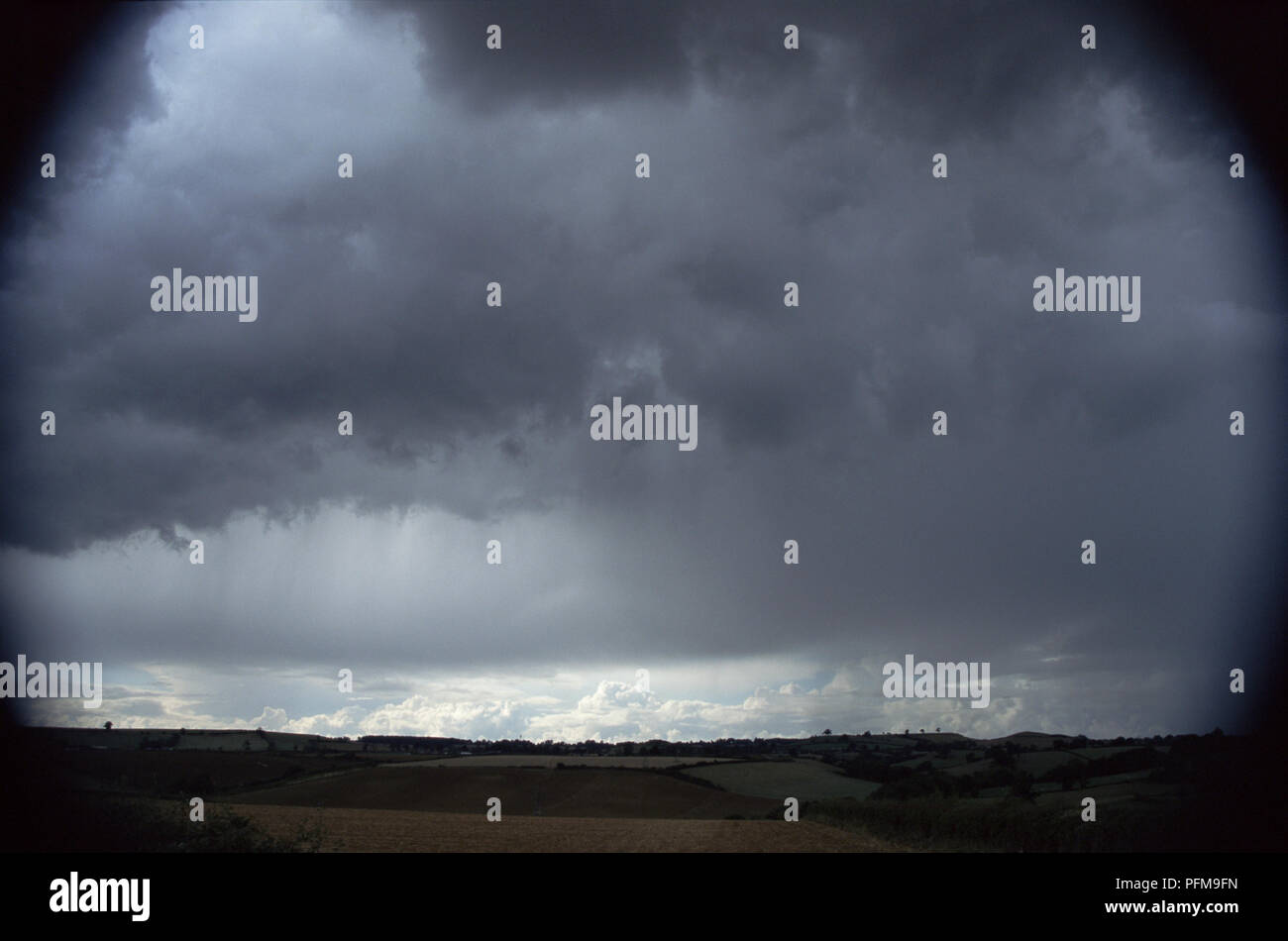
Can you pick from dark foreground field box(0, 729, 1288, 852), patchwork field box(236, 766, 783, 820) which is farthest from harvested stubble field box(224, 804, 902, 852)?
patchwork field box(236, 766, 783, 820)

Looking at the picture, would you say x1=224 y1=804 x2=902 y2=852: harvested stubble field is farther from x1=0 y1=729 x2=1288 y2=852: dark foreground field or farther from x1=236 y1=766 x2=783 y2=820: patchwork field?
x1=236 y1=766 x2=783 y2=820: patchwork field

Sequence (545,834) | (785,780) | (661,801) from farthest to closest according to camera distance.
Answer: (785,780) → (661,801) → (545,834)

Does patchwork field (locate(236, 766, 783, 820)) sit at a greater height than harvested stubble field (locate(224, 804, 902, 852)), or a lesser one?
lesser

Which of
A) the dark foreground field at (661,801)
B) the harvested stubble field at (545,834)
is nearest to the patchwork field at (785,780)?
the dark foreground field at (661,801)

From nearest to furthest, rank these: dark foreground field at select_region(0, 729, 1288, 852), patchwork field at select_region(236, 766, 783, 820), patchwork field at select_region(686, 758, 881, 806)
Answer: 1. dark foreground field at select_region(0, 729, 1288, 852)
2. patchwork field at select_region(236, 766, 783, 820)
3. patchwork field at select_region(686, 758, 881, 806)

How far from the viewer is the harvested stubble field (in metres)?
43.4

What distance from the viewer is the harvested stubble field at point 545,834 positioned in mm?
43438

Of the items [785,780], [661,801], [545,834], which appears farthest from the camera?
[785,780]

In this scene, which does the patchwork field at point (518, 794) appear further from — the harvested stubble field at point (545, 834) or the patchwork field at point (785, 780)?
the harvested stubble field at point (545, 834)

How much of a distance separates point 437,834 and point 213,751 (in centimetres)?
4624

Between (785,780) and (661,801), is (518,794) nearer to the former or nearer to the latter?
(661,801)

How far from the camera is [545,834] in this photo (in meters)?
50.5

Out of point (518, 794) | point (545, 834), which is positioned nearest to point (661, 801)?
point (518, 794)
